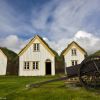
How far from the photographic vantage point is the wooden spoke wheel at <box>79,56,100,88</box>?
11.7 m

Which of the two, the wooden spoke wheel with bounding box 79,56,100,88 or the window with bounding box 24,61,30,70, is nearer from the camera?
the wooden spoke wheel with bounding box 79,56,100,88

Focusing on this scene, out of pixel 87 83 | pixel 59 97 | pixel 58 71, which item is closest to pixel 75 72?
pixel 87 83

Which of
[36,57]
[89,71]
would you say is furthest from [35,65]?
[89,71]

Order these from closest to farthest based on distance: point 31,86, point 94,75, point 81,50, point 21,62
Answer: point 94,75
point 31,86
point 21,62
point 81,50

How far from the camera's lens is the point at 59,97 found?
10.6 m

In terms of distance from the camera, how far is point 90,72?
12.0 meters

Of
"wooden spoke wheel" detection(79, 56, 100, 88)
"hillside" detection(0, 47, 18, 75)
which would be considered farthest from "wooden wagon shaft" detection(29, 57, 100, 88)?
"hillside" detection(0, 47, 18, 75)

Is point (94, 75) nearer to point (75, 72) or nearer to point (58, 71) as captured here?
point (75, 72)

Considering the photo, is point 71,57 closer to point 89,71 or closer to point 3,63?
point 3,63

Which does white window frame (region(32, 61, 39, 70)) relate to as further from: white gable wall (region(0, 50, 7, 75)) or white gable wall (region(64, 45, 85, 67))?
white gable wall (region(0, 50, 7, 75))

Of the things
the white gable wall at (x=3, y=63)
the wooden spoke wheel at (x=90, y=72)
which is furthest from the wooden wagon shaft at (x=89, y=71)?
the white gable wall at (x=3, y=63)

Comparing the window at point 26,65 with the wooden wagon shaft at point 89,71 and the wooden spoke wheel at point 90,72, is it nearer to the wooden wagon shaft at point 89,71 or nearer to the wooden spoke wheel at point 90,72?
the wooden wagon shaft at point 89,71

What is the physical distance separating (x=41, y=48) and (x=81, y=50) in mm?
7923

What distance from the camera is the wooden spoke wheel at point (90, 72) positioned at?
38.3ft
